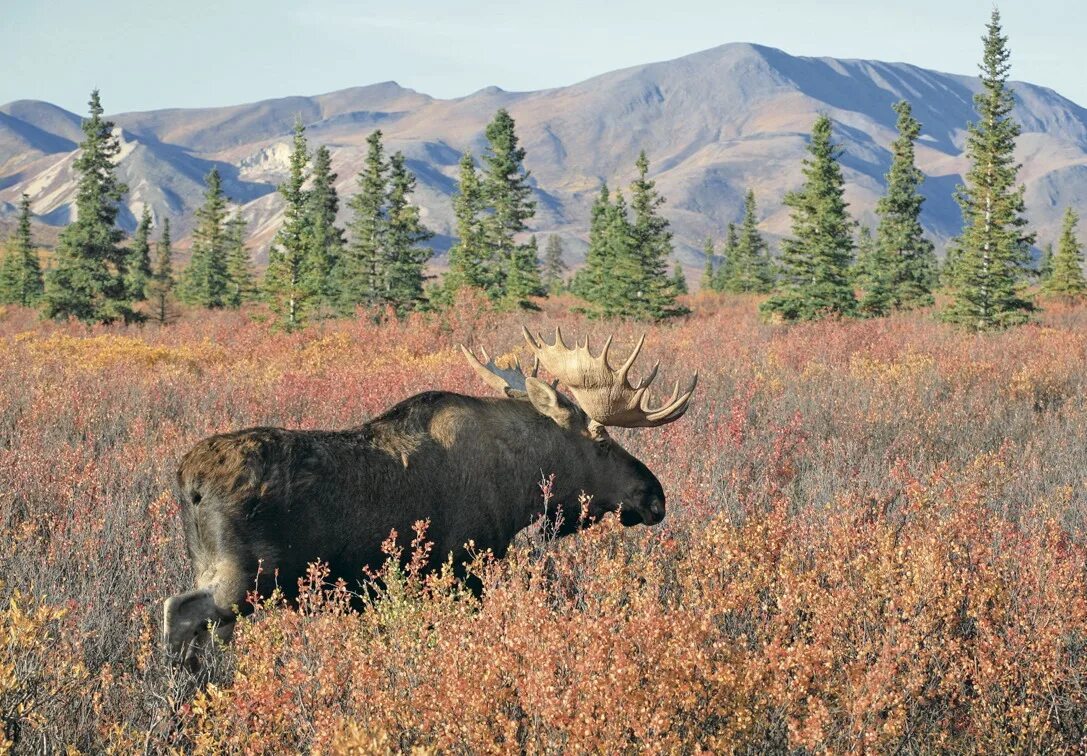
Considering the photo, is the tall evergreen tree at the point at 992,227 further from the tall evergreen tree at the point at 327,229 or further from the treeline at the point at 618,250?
the tall evergreen tree at the point at 327,229

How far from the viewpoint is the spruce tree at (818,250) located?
26.4 meters

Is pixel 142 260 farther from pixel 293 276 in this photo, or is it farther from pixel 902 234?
pixel 902 234

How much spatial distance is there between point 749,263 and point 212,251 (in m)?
28.6

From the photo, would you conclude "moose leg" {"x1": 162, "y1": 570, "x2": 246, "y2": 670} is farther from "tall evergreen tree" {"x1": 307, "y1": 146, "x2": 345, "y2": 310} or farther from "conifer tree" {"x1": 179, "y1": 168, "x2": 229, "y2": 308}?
"conifer tree" {"x1": 179, "y1": 168, "x2": 229, "y2": 308}

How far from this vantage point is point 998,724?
3.50 metres

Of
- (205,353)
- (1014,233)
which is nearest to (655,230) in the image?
(1014,233)

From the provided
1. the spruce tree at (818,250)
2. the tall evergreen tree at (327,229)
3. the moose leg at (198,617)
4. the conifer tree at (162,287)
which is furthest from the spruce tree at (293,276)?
the moose leg at (198,617)

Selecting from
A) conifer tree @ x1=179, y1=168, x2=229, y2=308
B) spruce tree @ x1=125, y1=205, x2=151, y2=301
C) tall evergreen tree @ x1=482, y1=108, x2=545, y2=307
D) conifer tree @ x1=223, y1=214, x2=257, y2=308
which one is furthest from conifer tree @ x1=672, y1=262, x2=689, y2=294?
spruce tree @ x1=125, y1=205, x2=151, y2=301

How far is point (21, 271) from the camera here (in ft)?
146

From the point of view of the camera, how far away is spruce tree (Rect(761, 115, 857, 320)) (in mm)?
26422

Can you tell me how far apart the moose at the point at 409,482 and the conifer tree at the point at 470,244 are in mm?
25770

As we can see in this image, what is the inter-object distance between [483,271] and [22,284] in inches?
960

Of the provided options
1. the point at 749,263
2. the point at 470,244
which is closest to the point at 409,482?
the point at 470,244

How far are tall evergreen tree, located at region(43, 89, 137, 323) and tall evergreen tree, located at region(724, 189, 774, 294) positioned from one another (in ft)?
95.7
